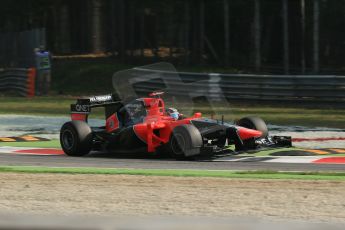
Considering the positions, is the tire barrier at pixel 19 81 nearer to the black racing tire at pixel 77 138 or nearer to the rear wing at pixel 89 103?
the rear wing at pixel 89 103

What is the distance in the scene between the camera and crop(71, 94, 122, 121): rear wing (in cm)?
1229

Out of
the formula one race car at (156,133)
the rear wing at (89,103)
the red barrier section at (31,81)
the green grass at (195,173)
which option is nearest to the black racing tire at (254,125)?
the formula one race car at (156,133)

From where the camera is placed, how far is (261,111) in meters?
20.3

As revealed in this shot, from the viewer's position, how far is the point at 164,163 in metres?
10.9

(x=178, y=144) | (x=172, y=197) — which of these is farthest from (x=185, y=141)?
(x=172, y=197)

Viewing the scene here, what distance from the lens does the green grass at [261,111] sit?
17.2 metres

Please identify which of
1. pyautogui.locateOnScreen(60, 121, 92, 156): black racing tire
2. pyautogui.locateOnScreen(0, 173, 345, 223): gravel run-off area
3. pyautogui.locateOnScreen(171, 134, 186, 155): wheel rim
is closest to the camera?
pyautogui.locateOnScreen(0, 173, 345, 223): gravel run-off area

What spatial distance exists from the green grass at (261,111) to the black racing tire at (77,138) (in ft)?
8.11

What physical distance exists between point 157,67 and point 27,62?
2293 centimetres

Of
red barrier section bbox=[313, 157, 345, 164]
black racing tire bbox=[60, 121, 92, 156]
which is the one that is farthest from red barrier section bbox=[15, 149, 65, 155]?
red barrier section bbox=[313, 157, 345, 164]

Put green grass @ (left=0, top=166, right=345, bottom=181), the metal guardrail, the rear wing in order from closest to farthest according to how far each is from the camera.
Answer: green grass @ (left=0, top=166, right=345, bottom=181), the rear wing, the metal guardrail

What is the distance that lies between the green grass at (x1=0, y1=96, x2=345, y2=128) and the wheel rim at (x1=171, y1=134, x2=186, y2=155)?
8.67 feet

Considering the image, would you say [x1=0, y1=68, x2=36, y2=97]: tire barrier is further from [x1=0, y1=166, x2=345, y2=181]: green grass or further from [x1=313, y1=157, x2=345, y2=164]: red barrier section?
[x1=313, y1=157, x2=345, y2=164]: red barrier section

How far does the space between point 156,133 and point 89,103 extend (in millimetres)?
1758
